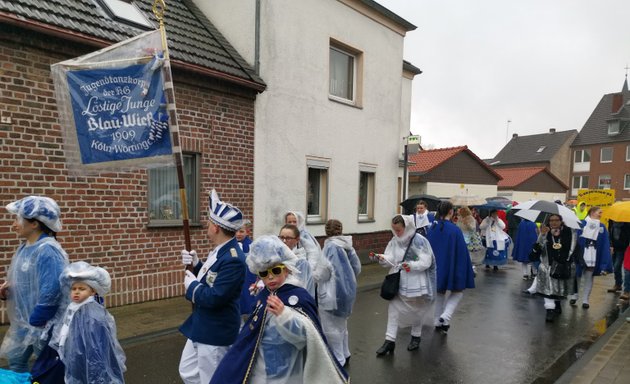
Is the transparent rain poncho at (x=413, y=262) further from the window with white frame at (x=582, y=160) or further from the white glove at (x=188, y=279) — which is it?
the window with white frame at (x=582, y=160)

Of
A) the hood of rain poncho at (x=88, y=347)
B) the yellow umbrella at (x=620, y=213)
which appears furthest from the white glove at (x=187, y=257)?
the yellow umbrella at (x=620, y=213)

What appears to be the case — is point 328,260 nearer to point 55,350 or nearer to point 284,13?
point 55,350

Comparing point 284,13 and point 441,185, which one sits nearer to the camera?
point 284,13

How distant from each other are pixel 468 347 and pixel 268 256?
430cm

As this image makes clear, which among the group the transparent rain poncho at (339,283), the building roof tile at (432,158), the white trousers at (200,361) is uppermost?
the building roof tile at (432,158)

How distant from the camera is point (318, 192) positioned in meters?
11.1

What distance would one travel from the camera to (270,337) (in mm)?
2695

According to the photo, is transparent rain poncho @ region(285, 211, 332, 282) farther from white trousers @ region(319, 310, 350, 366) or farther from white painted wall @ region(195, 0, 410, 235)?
white painted wall @ region(195, 0, 410, 235)

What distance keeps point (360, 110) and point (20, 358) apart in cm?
997

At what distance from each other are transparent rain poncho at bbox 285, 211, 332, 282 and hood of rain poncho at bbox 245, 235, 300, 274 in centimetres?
199

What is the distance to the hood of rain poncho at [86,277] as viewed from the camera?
9.76ft

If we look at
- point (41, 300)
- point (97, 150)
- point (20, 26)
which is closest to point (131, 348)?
point (41, 300)

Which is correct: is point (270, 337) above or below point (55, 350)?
above

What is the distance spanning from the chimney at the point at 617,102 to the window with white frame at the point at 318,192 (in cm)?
5091
